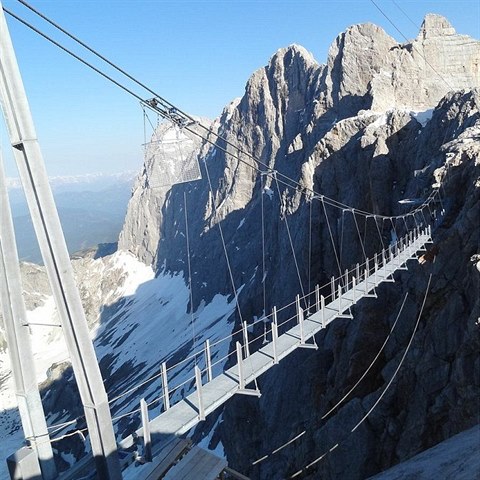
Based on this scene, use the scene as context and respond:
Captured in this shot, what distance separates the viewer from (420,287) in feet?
61.0

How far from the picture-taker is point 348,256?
3466cm

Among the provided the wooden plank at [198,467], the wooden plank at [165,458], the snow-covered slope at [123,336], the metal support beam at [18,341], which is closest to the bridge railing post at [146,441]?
the wooden plank at [165,458]

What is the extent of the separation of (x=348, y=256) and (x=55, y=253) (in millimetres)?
31340

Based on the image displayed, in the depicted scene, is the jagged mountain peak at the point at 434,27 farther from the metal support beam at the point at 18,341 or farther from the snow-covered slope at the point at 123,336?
the metal support beam at the point at 18,341

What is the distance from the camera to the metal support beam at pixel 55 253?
5.12 m

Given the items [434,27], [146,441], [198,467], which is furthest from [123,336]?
[198,467]

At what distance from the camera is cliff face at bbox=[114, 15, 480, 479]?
50.7 feet

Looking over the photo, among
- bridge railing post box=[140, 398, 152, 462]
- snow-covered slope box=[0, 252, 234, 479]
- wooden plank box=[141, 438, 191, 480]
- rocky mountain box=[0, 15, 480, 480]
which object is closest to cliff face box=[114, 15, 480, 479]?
rocky mountain box=[0, 15, 480, 480]

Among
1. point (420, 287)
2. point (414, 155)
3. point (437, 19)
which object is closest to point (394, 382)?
point (420, 287)

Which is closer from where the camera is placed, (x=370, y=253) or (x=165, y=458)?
(x=165, y=458)

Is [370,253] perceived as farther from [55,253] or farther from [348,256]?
[55,253]

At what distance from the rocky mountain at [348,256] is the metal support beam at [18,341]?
8.47m

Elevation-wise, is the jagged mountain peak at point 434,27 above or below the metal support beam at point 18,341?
above

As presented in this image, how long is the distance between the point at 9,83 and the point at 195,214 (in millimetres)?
130825
